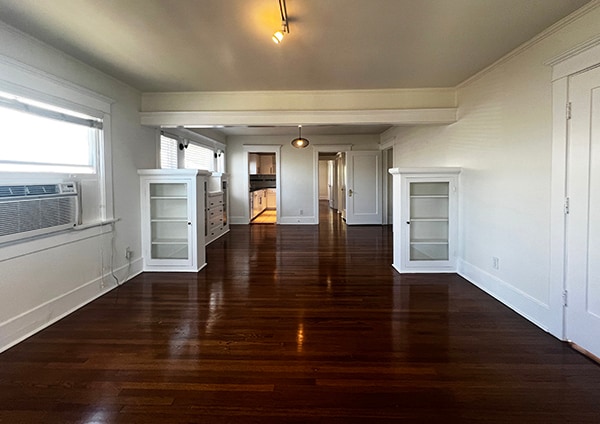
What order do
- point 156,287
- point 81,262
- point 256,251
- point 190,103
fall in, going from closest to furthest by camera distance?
A: 1. point 81,262
2. point 156,287
3. point 190,103
4. point 256,251

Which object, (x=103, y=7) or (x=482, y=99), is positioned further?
A: (x=482, y=99)

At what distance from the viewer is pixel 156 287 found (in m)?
4.28

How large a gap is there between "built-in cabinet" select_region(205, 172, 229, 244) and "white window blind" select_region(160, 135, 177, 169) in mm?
1141

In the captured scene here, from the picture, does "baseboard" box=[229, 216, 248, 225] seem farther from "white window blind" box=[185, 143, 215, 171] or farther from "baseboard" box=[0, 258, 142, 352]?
"baseboard" box=[0, 258, 142, 352]

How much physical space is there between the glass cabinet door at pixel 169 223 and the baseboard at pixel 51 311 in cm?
78

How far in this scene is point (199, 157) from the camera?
764cm

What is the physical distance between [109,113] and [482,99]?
4390mm

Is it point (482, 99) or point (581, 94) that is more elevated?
point (482, 99)

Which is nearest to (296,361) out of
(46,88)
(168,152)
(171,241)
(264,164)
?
(46,88)

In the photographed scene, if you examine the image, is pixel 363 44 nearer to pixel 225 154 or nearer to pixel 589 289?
pixel 589 289

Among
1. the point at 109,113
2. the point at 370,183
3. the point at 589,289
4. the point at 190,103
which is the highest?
the point at 190,103

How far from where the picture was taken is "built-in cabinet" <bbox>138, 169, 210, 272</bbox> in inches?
192

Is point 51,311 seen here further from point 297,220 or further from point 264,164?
point 264,164

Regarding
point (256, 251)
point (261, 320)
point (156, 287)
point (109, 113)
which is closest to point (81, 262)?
point (156, 287)
